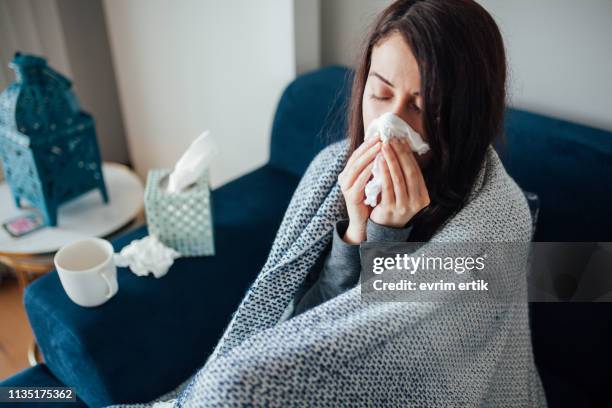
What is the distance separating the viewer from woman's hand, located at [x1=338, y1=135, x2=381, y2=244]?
0.67 m

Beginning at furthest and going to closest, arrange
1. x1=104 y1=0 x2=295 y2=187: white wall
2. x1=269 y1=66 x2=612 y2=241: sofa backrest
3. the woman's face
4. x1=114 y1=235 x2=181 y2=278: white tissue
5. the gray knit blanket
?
x1=104 y1=0 x2=295 y2=187: white wall, x1=114 y1=235 x2=181 y2=278: white tissue, x1=269 y1=66 x2=612 y2=241: sofa backrest, the woman's face, the gray knit blanket

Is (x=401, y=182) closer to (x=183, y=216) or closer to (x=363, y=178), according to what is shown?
(x=363, y=178)

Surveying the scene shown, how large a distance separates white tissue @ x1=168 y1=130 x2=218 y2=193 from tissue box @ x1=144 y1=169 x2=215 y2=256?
0.02 m

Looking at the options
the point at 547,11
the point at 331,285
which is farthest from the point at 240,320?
the point at 547,11

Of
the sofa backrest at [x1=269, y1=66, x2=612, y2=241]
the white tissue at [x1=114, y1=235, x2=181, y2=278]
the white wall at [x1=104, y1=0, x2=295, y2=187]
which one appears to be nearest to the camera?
the sofa backrest at [x1=269, y1=66, x2=612, y2=241]

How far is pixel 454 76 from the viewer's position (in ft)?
1.99

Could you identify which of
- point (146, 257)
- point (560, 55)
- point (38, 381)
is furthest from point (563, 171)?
point (38, 381)

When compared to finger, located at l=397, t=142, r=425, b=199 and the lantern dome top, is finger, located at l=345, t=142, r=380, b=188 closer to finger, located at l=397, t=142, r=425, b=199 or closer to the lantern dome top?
finger, located at l=397, t=142, r=425, b=199

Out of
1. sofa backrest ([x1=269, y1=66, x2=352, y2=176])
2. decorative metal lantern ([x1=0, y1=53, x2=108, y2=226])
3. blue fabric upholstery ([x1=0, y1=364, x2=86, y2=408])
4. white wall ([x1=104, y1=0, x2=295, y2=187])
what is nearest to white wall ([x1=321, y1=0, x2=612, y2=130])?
sofa backrest ([x1=269, y1=66, x2=352, y2=176])

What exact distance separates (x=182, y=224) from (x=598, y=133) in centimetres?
78

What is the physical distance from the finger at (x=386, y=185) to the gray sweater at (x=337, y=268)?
55 mm

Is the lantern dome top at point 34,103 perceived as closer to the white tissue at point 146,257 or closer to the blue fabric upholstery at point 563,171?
the white tissue at point 146,257

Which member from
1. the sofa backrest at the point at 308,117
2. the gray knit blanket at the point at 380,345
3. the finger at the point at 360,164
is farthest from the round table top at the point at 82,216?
the finger at the point at 360,164

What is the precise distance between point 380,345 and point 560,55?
71 centimetres
